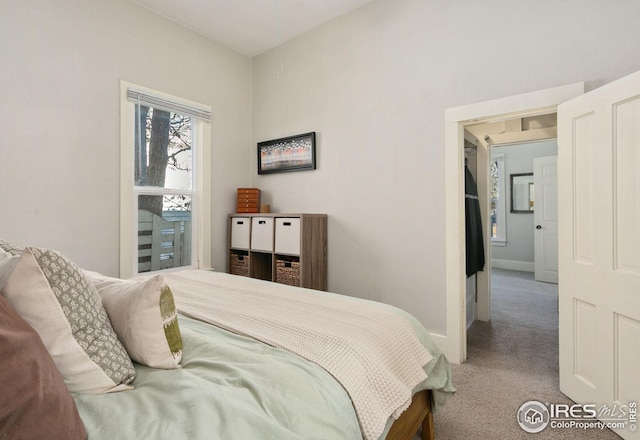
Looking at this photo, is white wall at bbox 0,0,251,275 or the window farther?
the window

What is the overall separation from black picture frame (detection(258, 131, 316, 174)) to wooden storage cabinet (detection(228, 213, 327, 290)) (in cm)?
60

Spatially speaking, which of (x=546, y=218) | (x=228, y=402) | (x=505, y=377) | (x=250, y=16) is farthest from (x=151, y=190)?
(x=546, y=218)

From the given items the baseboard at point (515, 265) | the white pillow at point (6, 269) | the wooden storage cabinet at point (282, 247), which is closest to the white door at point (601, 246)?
the wooden storage cabinet at point (282, 247)

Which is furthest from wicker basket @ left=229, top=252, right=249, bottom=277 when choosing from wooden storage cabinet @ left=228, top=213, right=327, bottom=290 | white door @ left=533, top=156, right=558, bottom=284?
white door @ left=533, top=156, right=558, bottom=284

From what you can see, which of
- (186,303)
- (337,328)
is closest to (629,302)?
(337,328)

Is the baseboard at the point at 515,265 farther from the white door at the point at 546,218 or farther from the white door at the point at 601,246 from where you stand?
the white door at the point at 601,246

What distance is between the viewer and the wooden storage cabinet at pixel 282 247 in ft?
9.43

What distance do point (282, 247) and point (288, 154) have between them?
104cm

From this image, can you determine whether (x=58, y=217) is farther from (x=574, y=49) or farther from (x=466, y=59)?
(x=574, y=49)

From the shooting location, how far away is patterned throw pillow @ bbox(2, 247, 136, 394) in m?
0.76

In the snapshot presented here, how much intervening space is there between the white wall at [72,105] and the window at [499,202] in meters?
6.00

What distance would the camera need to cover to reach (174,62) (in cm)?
300

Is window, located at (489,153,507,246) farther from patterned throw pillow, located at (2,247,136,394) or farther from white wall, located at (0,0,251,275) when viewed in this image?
patterned throw pillow, located at (2,247,136,394)

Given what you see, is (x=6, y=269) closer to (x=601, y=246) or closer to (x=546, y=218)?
(x=601, y=246)
